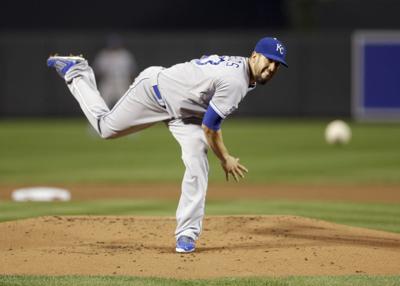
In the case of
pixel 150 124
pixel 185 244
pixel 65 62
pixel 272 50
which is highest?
pixel 272 50

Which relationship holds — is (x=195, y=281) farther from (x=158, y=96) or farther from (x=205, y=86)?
(x=158, y=96)

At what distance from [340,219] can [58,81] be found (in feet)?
53.8

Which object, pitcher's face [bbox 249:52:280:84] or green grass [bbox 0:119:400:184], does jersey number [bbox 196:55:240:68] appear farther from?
green grass [bbox 0:119:400:184]

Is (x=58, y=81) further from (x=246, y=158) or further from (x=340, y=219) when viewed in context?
(x=340, y=219)

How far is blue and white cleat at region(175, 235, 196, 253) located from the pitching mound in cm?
7

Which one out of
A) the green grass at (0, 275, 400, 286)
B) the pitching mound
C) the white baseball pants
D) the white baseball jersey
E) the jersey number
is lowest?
the pitching mound

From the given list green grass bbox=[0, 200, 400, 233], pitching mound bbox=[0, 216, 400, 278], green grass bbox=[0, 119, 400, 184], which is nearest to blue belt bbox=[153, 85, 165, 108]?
pitching mound bbox=[0, 216, 400, 278]

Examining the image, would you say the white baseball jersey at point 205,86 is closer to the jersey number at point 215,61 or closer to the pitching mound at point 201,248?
the jersey number at point 215,61

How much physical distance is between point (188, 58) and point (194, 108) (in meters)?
18.3

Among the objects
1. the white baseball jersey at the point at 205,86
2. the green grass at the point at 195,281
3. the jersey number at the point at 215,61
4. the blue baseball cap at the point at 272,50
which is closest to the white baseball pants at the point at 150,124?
the white baseball jersey at the point at 205,86

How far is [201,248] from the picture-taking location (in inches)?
268

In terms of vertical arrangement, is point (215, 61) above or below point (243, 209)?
above

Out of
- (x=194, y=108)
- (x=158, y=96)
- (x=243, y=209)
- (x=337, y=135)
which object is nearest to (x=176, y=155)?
(x=337, y=135)

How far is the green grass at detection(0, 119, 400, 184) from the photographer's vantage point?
13844 millimetres
